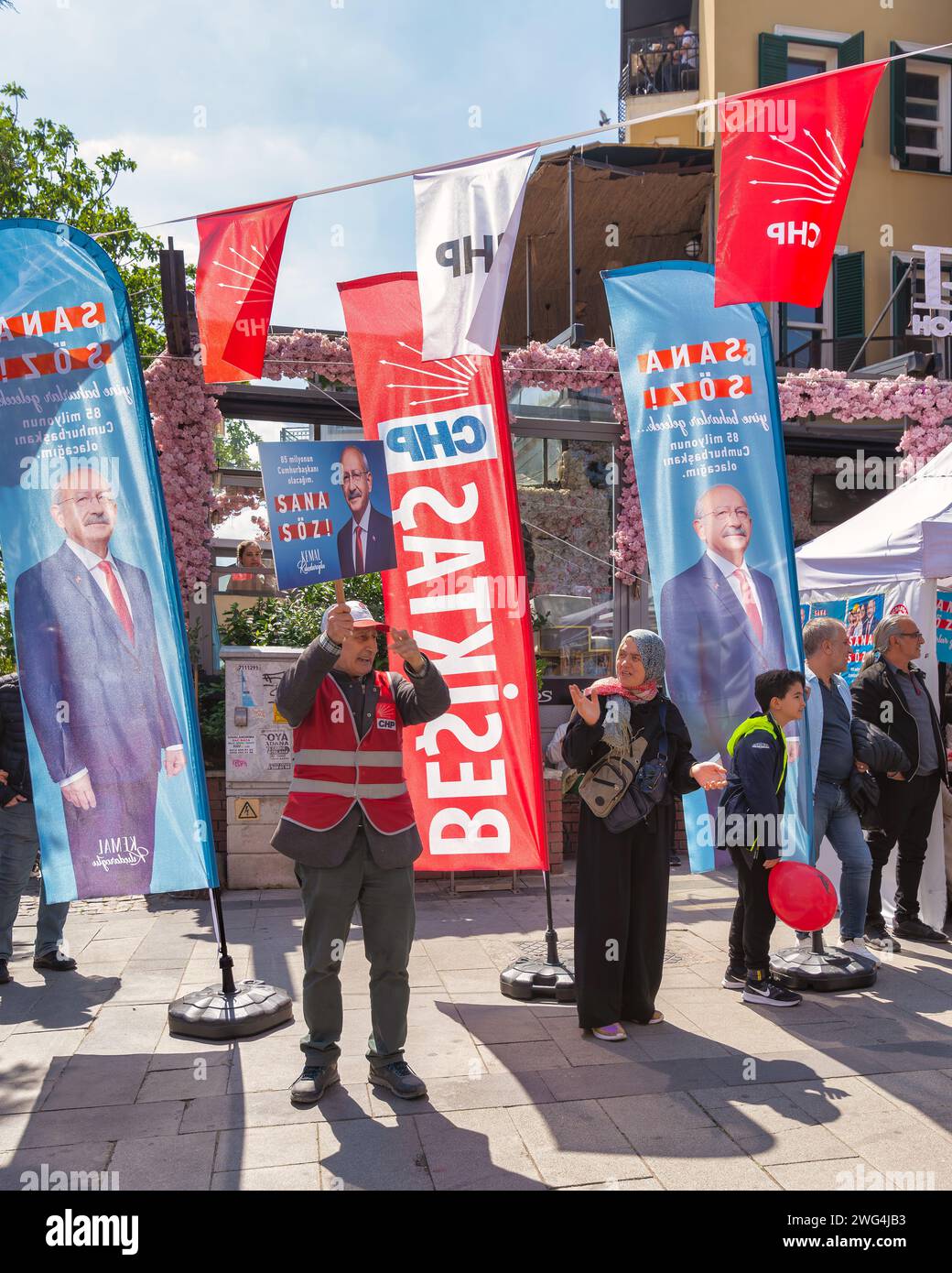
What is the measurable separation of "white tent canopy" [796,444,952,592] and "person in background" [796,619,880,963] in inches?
31.5

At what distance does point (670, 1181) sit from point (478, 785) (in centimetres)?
252

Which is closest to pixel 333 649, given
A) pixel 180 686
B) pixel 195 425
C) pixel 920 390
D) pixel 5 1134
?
pixel 180 686

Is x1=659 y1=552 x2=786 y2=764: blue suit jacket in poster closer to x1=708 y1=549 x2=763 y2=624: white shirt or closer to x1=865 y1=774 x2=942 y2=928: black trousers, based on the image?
x1=708 y1=549 x2=763 y2=624: white shirt

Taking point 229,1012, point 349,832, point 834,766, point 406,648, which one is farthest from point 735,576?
point 229,1012

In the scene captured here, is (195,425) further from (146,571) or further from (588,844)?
(588,844)

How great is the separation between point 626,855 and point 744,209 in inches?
126

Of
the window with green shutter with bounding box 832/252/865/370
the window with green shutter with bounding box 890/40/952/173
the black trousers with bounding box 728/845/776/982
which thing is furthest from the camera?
the window with green shutter with bounding box 890/40/952/173

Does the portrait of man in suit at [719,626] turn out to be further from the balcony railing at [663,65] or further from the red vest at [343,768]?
the balcony railing at [663,65]

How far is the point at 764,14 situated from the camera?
53.6 ft

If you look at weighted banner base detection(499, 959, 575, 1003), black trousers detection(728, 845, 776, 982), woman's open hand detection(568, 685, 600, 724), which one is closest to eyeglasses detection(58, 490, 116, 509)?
woman's open hand detection(568, 685, 600, 724)

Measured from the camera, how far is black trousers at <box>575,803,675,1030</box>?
5.19 metres

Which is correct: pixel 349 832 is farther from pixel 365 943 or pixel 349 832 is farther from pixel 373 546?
pixel 373 546

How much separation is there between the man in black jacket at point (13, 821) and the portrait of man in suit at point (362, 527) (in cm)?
283

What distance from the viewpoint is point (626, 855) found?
17.2 feet
